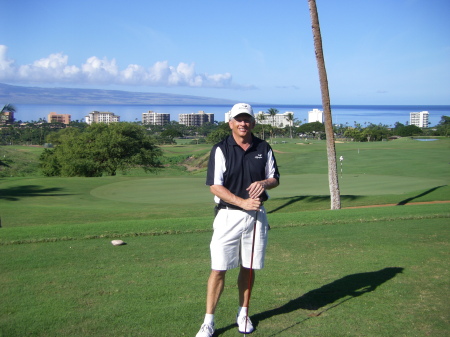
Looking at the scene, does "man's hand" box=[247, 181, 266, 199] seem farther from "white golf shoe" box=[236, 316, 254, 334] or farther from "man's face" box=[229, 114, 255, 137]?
"white golf shoe" box=[236, 316, 254, 334]

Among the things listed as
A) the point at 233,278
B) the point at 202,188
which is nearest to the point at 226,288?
the point at 233,278

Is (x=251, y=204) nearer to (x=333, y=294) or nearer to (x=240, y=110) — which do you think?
(x=240, y=110)

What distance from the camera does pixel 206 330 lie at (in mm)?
4316

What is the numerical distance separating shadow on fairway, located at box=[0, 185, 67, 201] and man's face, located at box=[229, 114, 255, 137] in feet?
57.8

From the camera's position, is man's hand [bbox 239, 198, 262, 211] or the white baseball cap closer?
man's hand [bbox 239, 198, 262, 211]

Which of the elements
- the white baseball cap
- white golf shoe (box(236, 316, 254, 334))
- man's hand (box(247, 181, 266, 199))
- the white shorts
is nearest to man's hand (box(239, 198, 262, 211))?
man's hand (box(247, 181, 266, 199))

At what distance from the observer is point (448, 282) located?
5809mm

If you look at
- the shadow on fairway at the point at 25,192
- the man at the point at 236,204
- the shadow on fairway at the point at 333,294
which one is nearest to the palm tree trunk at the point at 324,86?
the shadow on fairway at the point at 333,294

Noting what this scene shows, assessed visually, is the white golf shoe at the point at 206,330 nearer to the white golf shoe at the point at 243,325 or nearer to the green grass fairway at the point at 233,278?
the green grass fairway at the point at 233,278

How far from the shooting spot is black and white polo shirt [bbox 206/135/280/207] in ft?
15.1

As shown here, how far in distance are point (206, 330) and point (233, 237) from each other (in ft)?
2.80

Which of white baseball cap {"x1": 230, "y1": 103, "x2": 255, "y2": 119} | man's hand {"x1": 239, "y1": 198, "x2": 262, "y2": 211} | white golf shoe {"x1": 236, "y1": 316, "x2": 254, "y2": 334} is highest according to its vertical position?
white baseball cap {"x1": 230, "y1": 103, "x2": 255, "y2": 119}

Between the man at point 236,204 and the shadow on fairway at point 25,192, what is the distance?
57.6 feet

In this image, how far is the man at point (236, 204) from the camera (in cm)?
456
